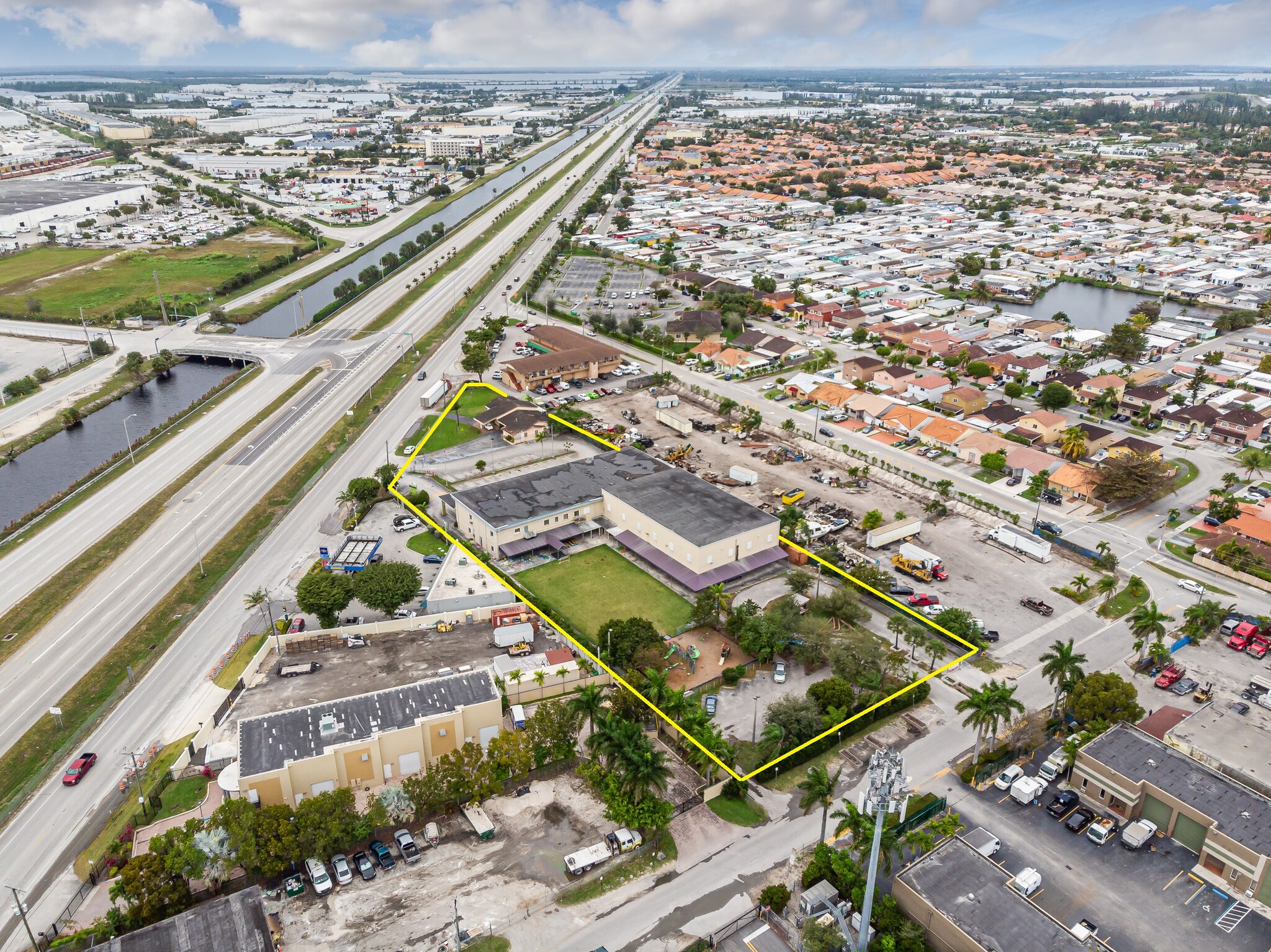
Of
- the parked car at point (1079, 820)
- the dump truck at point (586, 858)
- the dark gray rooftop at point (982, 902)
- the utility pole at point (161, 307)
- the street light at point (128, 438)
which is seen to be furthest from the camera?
the utility pole at point (161, 307)

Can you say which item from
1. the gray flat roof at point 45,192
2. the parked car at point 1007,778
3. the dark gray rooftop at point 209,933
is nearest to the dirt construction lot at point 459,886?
the dark gray rooftop at point 209,933

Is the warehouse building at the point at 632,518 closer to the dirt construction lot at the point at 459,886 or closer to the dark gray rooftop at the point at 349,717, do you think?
the dark gray rooftop at the point at 349,717

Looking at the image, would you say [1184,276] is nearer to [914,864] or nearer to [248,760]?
[914,864]

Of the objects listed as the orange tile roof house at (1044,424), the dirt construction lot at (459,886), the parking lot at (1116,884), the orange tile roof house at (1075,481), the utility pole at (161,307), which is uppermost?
the utility pole at (161,307)

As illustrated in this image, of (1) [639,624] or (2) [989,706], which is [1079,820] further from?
(1) [639,624]

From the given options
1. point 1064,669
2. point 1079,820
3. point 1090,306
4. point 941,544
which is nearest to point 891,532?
point 941,544

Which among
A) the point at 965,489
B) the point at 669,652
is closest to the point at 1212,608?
the point at 965,489
